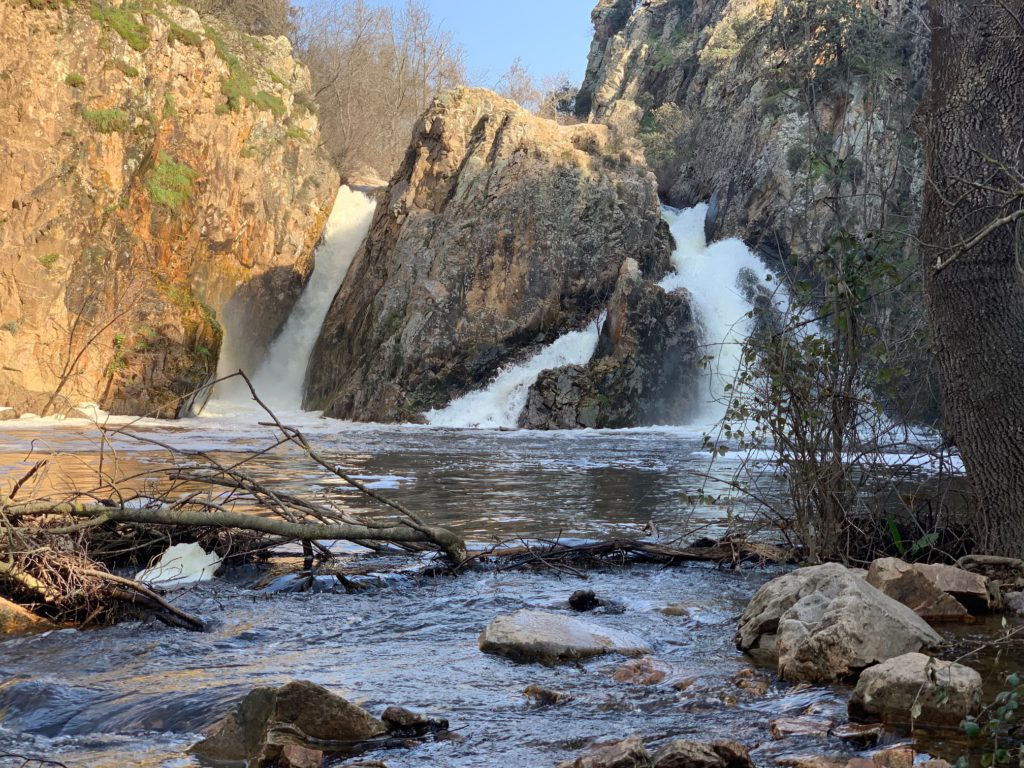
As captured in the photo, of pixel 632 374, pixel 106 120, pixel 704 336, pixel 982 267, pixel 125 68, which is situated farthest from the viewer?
pixel 125 68

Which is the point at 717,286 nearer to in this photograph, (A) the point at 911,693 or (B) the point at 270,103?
(B) the point at 270,103

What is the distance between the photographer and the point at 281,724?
3783 mm

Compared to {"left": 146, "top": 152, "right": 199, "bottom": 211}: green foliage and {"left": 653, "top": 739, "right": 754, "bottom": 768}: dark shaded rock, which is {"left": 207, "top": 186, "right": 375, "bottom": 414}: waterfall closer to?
{"left": 146, "top": 152, "right": 199, "bottom": 211}: green foliage

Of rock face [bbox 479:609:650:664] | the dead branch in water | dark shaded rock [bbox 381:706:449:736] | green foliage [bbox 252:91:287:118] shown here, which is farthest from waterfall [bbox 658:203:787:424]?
dark shaded rock [bbox 381:706:449:736]

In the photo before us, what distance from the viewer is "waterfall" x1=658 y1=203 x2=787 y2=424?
25.8 m

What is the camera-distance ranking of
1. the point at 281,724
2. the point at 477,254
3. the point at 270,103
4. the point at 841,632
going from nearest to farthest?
the point at 281,724 < the point at 841,632 < the point at 477,254 < the point at 270,103

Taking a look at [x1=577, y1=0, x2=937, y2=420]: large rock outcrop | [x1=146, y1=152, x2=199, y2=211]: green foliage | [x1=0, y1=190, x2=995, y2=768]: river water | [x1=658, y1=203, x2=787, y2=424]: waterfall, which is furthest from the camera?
[x1=146, y1=152, x2=199, y2=211]: green foliage

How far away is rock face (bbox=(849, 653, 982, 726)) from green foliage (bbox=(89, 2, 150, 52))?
27331mm

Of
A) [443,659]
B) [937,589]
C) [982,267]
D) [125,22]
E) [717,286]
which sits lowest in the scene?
[443,659]

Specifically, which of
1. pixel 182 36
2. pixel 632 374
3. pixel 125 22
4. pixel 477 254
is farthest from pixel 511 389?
pixel 125 22

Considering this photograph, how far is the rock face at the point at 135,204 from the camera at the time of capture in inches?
936

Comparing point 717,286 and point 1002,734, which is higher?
point 717,286

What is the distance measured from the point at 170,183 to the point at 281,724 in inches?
1028

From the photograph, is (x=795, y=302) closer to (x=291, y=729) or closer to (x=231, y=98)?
(x=291, y=729)
